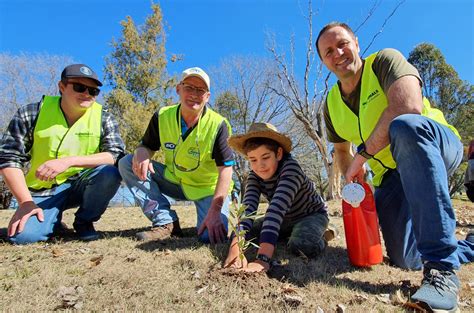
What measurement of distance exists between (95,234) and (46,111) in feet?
4.34

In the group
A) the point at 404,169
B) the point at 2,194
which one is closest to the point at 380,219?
the point at 404,169

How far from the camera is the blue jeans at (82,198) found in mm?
3229

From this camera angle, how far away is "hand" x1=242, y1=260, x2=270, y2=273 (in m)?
2.16

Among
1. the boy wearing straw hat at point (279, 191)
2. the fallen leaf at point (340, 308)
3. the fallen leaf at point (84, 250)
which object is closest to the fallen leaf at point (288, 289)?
the fallen leaf at point (340, 308)

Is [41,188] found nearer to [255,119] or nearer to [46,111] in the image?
[46,111]

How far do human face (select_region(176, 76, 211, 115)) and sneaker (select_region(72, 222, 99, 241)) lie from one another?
1.57 m

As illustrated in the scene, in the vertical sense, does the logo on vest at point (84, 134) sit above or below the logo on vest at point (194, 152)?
above

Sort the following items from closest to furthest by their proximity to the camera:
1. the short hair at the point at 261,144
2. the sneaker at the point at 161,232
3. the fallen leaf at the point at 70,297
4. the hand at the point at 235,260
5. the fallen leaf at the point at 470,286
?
the fallen leaf at the point at 70,297, the fallen leaf at the point at 470,286, the hand at the point at 235,260, the short hair at the point at 261,144, the sneaker at the point at 161,232

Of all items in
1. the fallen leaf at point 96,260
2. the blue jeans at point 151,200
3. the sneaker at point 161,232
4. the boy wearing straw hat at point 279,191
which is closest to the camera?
the fallen leaf at point 96,260

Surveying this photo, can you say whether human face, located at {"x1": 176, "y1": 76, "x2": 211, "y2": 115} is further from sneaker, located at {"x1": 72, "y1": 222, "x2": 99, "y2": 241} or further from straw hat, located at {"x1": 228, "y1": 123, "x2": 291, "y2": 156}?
sneaker, located at {"x1": 72, "y1": 222, "x2": 99, "y2": 241}

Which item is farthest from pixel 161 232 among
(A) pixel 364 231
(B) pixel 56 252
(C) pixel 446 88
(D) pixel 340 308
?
(C) pixel 446 88

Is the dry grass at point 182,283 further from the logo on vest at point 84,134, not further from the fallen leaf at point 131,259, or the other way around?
the logo on vest at point 84,134

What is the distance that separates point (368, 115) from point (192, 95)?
5.64ft

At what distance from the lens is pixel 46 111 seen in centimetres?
330
